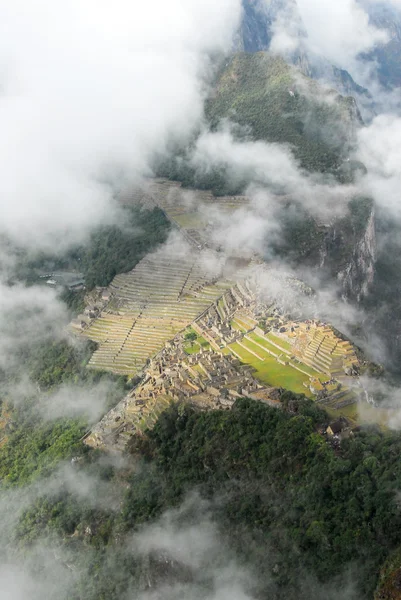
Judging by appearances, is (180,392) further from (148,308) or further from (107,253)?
(107,253)

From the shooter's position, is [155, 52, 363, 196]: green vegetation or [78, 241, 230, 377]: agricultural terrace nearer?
[78, 241, 230, 377]: agricultural terrace

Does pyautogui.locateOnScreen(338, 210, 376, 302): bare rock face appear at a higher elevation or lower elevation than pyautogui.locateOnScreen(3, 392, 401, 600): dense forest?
lower

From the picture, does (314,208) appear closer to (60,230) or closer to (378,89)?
(60,230)

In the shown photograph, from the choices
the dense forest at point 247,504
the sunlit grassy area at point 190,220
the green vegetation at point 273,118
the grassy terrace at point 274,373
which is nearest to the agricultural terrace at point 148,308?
the sunlit grassy area at point 190,220

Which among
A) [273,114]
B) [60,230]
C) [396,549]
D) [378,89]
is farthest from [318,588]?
[378,89]

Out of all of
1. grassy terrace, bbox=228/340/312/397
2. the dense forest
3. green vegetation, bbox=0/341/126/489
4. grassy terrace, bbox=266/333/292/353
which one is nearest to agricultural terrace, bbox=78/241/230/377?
green vegetation, bbox=0/341/126/489

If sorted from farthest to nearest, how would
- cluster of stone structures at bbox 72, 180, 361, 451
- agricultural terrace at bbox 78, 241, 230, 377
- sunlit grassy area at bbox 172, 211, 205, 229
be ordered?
sunlit grassy area at bbox 172, 211, 205, 229 < agricultural terrace at bbox 78, 241, 230, 377 < cluster of stone structures at bbox 72, 180, 361, 451

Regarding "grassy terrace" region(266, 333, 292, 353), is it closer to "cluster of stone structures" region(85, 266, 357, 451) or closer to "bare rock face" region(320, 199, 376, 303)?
"cluster of stone structures" region(85, 266, 357, 451)
